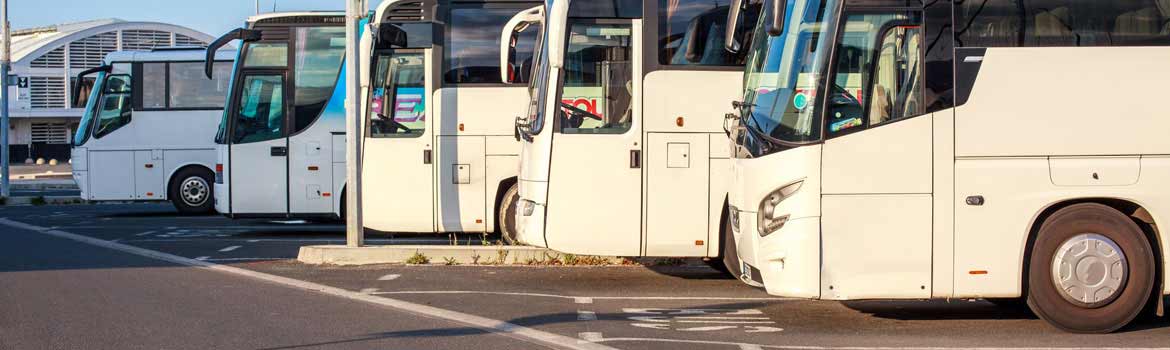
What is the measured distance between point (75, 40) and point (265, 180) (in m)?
51.1

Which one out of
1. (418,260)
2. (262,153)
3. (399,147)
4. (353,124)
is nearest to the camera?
(418,260)

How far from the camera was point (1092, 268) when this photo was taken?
9.21 meters

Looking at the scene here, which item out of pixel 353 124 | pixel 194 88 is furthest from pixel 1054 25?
pixel 194 88

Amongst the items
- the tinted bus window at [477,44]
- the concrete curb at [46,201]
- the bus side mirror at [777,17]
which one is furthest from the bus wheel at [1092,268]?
the concrete curb at [46,201]

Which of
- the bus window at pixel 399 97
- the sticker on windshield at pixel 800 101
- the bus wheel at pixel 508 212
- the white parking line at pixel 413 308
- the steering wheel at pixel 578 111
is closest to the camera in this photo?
the white parking line at pixel 413 308

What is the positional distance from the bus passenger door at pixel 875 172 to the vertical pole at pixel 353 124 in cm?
691

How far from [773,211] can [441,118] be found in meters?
7.02

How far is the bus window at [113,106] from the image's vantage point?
2462 cm

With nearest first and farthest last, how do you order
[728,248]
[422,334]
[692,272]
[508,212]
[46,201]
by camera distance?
1. [422,334]
2. [728,248]
3. [692,272]
4. [508,212]
5. [46,201]

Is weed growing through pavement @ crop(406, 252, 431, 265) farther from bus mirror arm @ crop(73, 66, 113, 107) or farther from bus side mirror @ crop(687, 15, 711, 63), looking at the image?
bus mirror arm @ crop(73, 66, 113, 107)

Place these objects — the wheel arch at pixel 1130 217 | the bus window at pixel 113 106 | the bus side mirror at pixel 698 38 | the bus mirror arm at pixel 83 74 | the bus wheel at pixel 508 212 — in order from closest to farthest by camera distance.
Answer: the wheel arch at pixel 1130 217 < the bus side mirror at pixel 698 38 < the bus wheel at pixel 508 212 < the bus mirror arm at pixel 83 74 < the bus window at pixel 113 106

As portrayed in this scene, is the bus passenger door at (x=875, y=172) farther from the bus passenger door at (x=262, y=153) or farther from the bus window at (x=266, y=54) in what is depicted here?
the bus window at (x=266, y=54)

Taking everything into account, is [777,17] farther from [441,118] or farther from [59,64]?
[59,64]

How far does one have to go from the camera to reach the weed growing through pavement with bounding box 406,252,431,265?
14492 mm
